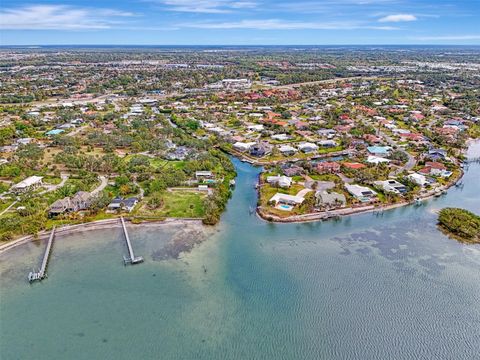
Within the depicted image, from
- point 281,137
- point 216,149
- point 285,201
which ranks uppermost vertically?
point 285,201

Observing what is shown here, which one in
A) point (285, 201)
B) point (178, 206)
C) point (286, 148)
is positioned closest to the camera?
point (178, 206)

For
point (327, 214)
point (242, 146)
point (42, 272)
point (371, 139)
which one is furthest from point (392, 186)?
point (42, 272)

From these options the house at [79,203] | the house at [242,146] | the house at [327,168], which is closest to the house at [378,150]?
the house at [327,168]

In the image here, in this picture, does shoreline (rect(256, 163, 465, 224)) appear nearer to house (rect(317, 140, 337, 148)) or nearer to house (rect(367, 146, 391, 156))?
A: house (rect(367, 146, 391, 156))

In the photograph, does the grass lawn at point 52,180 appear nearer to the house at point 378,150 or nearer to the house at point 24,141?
the house at point 24,141

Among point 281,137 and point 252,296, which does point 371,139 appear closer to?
point 281,137

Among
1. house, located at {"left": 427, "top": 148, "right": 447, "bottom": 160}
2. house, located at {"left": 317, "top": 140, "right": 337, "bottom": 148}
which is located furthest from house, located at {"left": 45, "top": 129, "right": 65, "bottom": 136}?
house, located at {"left": 427, "top": 148, "right": 447, "bottom": 160}
